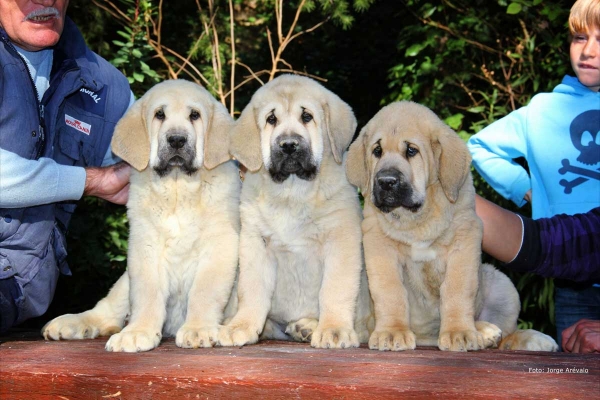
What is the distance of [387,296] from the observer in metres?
3.74

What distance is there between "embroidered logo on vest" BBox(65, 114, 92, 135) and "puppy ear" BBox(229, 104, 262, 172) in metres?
1.11

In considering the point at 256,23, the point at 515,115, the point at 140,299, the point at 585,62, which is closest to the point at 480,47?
the point at 515,115

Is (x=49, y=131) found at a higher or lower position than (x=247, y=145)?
higher

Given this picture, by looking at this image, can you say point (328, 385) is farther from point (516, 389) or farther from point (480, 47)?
point (480, 47)

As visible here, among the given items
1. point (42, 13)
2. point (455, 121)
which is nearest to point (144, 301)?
point (42, 13)

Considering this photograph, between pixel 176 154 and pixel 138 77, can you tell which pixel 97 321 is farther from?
pixel 138 77

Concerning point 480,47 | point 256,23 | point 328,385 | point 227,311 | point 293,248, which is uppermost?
point 256,23

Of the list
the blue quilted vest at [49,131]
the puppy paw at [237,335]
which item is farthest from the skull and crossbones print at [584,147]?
the blue quilted vest at [49,131]

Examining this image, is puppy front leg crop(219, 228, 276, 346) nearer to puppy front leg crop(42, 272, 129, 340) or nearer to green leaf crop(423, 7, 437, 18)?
puppy front leg crop(42, 272, 129, 340)

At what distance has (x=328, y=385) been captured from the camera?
8.45 feet

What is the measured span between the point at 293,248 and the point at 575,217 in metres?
1.54

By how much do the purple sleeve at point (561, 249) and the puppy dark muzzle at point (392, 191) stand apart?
2.13ft

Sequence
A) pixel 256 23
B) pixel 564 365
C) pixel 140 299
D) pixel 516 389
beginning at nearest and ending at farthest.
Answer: pixel 516 389, pixel 564 365, pixel 140 299, pixel 256 23

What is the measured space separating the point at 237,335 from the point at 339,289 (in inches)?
22.4
